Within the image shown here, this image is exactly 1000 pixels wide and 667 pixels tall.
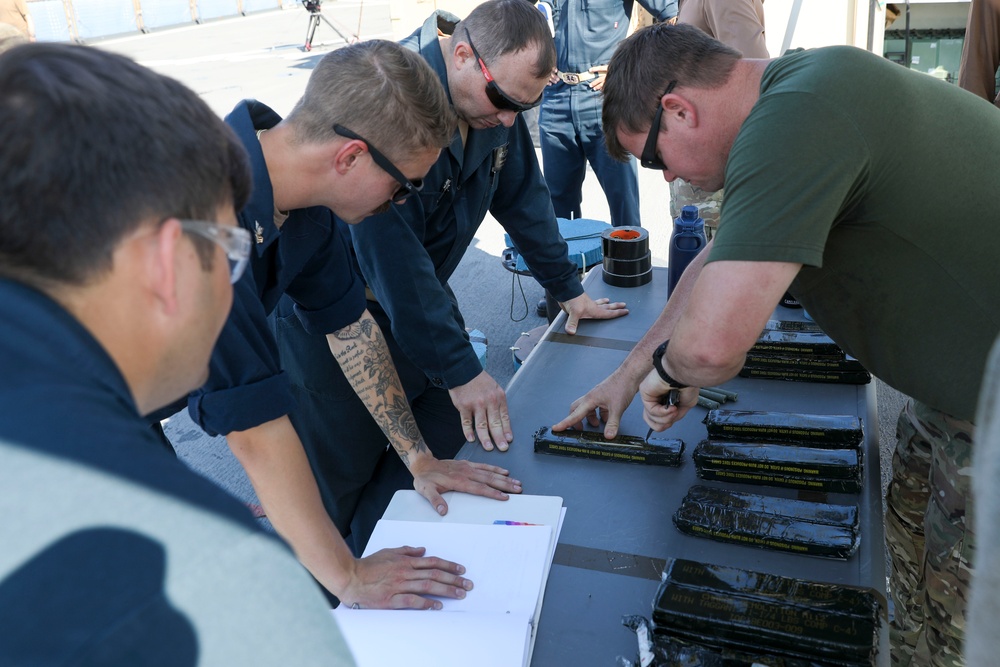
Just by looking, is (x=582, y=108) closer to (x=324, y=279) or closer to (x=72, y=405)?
(x=324, y=279)

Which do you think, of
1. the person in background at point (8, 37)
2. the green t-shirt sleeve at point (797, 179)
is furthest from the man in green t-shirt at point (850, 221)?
the person in background at point (8, 37)

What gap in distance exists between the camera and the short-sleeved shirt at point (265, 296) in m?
1.33

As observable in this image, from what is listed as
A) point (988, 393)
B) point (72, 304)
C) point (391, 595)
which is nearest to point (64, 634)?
point (72, 304)

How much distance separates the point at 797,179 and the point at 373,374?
105cm

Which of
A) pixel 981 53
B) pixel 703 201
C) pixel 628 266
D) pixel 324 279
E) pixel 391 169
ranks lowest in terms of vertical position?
pixel 703 201

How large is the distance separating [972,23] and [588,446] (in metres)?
2.85

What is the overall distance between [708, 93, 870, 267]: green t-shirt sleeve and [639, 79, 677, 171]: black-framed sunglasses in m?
0.34

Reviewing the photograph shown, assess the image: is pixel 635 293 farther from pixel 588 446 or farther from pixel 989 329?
pixel 989 329

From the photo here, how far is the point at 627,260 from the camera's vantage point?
2.52 meters

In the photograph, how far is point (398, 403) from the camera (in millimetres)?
1888

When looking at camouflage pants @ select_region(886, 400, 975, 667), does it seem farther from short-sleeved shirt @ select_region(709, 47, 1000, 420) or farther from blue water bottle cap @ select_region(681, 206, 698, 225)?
blue water bottle cap @ select_region(681, 206, 698, 225)

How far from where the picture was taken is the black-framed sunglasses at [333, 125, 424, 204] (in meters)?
1.51

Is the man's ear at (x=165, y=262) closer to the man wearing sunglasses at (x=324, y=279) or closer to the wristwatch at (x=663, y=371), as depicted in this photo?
the man wearing sunglasses at (x=324, y=279)

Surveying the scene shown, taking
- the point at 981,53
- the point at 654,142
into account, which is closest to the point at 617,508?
the point at 654,142
